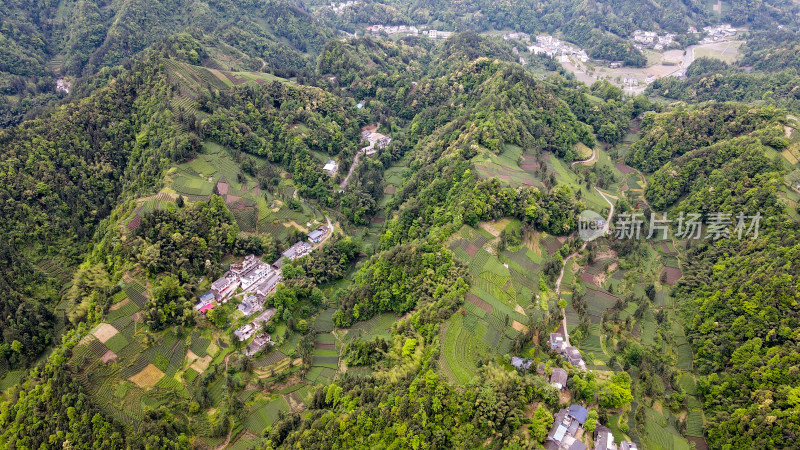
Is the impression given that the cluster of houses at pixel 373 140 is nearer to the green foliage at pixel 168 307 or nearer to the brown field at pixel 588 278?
the green foliage at pixel 168 307

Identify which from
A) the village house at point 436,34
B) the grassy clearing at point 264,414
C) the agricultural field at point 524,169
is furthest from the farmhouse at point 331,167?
the village house at point 436,34

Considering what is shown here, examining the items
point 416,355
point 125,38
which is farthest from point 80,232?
point 125,38

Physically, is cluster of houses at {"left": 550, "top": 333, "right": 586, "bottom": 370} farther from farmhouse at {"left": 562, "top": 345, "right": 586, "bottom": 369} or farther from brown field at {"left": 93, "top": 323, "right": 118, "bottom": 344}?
brown field at {"left": 93, "top": 323, "right": 118, "bottom": 344}

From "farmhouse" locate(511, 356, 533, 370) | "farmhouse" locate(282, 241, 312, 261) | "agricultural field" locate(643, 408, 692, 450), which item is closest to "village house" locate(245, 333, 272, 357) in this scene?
"farmhouse" locate(282, 241, 312, 261)

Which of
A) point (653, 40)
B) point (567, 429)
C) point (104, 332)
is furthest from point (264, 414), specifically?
point (653, 40)

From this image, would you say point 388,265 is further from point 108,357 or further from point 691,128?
point 691,128
